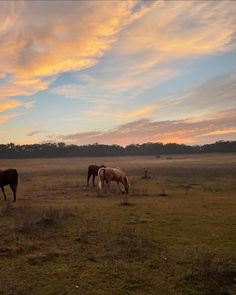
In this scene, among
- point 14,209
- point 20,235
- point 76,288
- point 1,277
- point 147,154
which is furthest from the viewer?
point 147,154

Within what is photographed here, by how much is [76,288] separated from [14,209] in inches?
434

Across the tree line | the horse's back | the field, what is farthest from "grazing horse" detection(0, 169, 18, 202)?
the tree line

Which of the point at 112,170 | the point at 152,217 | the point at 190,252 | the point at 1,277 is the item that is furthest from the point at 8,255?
the point at 112,170

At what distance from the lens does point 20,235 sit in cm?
1330

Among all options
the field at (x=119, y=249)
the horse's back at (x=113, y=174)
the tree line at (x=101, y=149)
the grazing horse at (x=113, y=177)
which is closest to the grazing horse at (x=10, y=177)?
the field at (x=119, y=249)

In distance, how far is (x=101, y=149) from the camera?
498 ft

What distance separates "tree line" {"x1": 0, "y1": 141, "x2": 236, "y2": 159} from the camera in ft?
448

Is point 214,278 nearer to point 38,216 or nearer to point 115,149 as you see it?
point 38,216

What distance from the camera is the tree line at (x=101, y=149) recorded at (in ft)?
448

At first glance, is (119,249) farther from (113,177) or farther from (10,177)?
(113,177)

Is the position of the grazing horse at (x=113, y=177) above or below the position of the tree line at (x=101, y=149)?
below

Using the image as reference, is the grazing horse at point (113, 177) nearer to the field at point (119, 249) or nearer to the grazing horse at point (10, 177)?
the field at point (119, 249)

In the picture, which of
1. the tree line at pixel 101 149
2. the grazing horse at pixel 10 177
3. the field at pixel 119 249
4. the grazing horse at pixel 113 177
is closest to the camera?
the field at pixel 119 249

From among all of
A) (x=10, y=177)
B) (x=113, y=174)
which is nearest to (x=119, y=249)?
(x=10, y=177)
